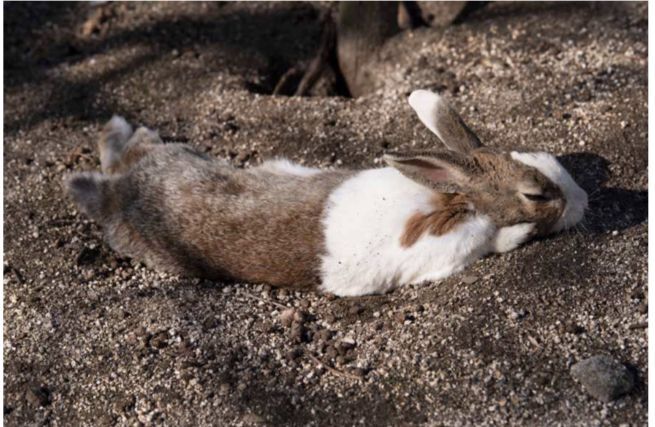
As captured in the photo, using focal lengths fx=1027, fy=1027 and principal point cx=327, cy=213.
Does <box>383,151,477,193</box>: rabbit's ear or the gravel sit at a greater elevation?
<box>383,151,477,193</box>: rabbit's ear

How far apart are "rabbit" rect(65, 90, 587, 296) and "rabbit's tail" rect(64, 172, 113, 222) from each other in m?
0.28

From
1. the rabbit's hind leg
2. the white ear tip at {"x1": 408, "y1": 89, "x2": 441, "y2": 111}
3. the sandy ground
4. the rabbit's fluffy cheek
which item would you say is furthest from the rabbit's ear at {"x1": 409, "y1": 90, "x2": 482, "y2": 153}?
the rabbit's hind leg

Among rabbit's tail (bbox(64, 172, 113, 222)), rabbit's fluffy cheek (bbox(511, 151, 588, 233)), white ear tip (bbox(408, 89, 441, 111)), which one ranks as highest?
white ear tip (bbox(408, 89, 441, 111))

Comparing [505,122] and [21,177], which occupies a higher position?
[505,122]

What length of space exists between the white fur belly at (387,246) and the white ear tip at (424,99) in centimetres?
56

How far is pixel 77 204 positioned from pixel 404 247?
7.28ft

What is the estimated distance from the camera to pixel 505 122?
6.87 metres

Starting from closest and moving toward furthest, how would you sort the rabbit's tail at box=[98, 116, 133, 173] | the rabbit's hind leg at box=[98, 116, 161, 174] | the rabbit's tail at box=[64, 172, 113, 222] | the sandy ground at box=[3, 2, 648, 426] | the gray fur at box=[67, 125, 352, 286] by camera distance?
1. the sandy ground at box=[3, 2, 648, 426]
2. the gray fur at box=[67, 125, 352, 286]
3. the rabbit's tail at box=[64, 172, 113, 222]
4. the rabbit's hind leg at box=[98, 116, 161, 174]
5. the rabbit's tail at box=[98, 116, 133, 173]

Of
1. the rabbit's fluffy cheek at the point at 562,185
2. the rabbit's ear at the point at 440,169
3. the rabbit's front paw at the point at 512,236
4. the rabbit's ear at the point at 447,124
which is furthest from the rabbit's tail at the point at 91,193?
the rabbit's fluffy cheek at the point at 562,185

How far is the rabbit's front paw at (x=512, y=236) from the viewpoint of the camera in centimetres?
580

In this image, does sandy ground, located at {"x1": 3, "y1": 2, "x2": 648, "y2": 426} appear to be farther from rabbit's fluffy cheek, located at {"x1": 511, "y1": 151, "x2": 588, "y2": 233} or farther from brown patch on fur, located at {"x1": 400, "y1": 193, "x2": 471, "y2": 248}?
brown patch on fur, located at {"x1": 400, "y1": 193, "x2": 471, "y2": 248}

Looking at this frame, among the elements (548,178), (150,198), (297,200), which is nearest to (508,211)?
(548,178)

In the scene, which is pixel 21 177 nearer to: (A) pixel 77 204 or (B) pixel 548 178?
(A) pixel 77 204

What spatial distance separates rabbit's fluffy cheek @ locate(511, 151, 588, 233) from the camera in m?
5.73
